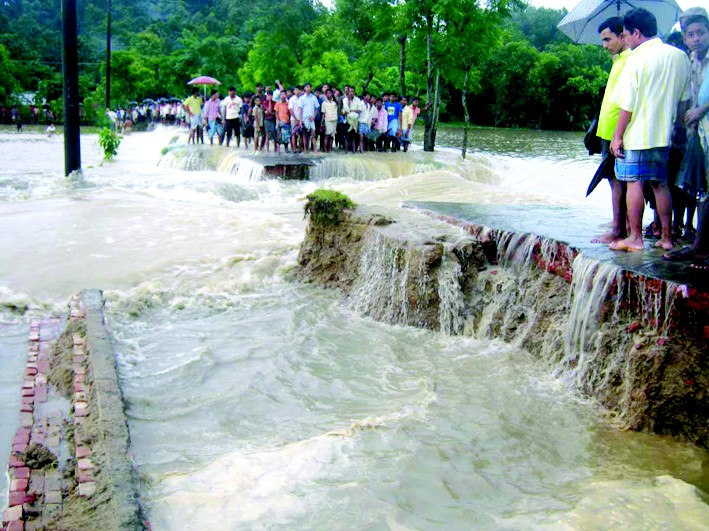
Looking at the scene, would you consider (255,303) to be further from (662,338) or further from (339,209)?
(662,338)

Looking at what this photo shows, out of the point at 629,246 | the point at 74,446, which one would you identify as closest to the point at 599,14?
the point at 629,246

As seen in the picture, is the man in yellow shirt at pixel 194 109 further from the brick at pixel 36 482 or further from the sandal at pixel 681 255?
the brick at pixel 36 482

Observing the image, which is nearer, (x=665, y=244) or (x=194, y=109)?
(x=665, y=244)

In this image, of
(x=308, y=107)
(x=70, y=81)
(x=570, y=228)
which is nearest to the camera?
(x=570, y=228)

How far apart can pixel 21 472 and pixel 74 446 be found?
0.28 metres

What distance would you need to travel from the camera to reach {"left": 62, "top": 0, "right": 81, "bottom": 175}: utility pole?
11617 millimetres

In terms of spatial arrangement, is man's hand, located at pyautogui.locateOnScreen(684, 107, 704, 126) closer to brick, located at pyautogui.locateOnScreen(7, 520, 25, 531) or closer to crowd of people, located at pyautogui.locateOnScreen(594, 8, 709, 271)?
crowd of people, located at pyautogui.locateOnScreen(594, 8, 709, 271)

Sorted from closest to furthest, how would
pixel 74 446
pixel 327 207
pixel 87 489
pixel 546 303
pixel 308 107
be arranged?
pixel 87 489
pixel 74 446
pixel 546 303
pixel 327 207
pixel 308 107

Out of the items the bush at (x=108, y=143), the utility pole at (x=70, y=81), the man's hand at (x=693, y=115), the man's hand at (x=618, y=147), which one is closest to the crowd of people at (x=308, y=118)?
the bush at (x=108, y=143)

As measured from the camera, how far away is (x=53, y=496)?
9.73ft

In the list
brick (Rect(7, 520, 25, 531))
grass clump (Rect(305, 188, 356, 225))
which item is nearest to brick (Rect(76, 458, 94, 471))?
brick (Rect(7, 520, 25, 531))

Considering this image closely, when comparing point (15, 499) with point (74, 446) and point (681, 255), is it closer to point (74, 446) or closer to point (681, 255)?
point (74, 446)

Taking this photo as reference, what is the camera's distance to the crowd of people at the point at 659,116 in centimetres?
482

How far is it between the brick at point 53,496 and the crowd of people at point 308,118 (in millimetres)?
14245
